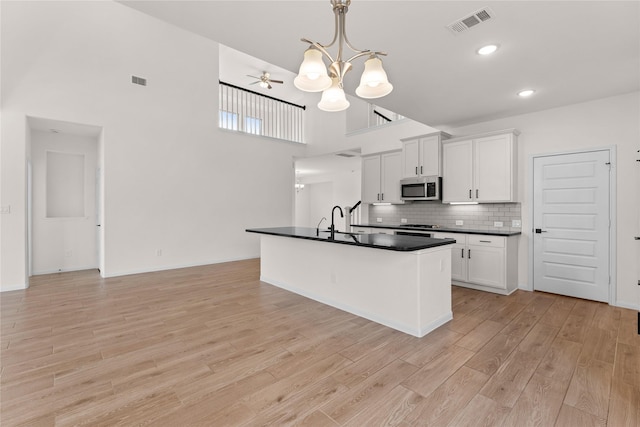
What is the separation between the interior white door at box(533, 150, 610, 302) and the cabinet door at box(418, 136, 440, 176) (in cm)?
138

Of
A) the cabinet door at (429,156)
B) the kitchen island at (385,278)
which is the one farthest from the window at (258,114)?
the kitchen island at (385,278)

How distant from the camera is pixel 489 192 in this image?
457 cm

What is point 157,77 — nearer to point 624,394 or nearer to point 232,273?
point 232,273

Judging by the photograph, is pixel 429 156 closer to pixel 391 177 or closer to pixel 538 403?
pixel 391 177

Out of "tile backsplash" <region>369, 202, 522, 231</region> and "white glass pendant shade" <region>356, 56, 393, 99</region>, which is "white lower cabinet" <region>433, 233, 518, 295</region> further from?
"white glass pendant shade" <region>356, 56, 393, 99</region>

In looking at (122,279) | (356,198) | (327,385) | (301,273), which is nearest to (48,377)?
(327,385)

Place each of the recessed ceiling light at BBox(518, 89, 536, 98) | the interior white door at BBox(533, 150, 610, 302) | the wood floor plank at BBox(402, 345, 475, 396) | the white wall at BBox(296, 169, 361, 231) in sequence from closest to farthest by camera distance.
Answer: the wood floor plank at BBox(402, 345, 475, 396)
the recessed ceiling light at BBox(518, 89, 536, 98)
the interior white door at BBox(533, 150, 610, 302)
the white wall at BBox(296, 169, 361, 231)

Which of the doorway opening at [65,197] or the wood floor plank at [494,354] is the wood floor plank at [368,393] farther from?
the doorway opening at [65,197]

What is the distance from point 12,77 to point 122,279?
3.40 meters

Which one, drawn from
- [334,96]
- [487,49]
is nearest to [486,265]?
[487,49]

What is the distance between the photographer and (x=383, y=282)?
3.17 metres

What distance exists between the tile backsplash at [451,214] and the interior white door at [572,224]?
39 cm

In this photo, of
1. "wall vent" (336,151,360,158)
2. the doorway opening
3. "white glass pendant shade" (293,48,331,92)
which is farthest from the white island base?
the doorway opening

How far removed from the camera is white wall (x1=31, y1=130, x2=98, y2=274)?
547 centimetres
